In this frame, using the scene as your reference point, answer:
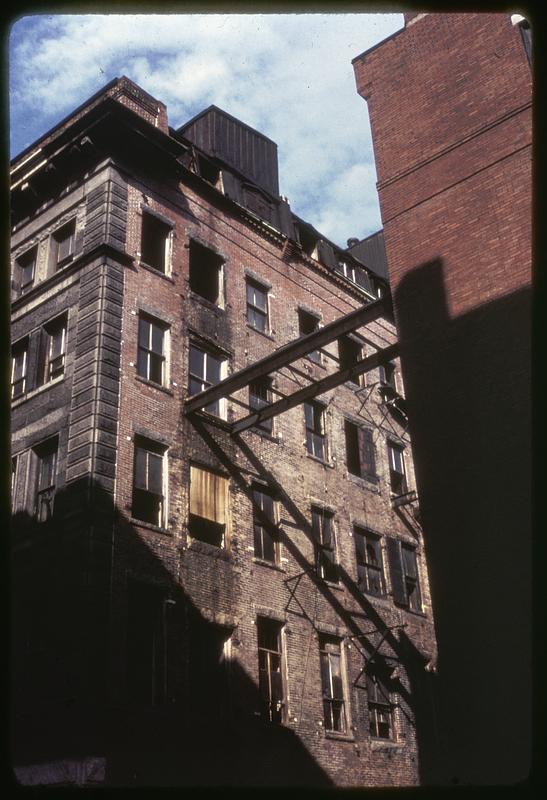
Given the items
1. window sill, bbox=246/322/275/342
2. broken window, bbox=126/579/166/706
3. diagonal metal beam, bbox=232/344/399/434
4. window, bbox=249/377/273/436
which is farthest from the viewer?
window sill, bbox=246/322/275/342

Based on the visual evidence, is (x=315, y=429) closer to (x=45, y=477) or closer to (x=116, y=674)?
(x=45, y=477)

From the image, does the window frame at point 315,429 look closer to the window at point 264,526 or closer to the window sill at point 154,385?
the window at point 264,526

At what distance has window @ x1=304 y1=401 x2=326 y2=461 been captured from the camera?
25.3 metres

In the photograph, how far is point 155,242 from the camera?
76.2 feet

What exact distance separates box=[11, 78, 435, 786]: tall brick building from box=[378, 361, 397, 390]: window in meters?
2.19

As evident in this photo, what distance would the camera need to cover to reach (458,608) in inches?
485

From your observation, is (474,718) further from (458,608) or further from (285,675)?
(285,675)

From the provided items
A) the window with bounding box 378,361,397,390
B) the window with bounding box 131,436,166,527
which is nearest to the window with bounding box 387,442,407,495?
the window with bounding box 378,361,397,390

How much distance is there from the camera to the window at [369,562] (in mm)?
24750

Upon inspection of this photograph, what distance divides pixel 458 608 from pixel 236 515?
9.65 metres

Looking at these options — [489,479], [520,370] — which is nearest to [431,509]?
[489,479]

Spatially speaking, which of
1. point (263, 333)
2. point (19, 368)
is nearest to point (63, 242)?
point (19, 368)

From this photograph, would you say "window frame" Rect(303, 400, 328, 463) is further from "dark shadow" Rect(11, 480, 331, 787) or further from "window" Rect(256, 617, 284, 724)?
"dark shadow" Rect(11, 480, 331, 787)

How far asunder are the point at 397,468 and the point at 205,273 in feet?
33.7
